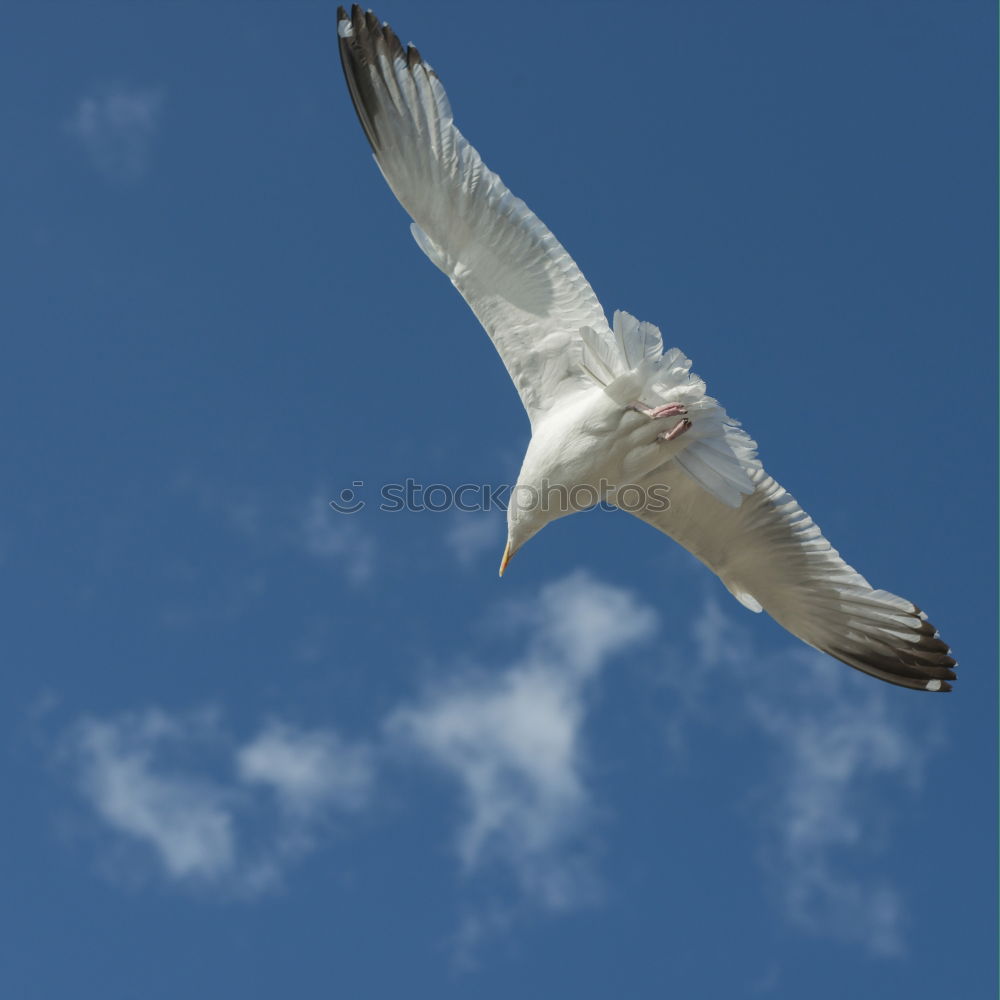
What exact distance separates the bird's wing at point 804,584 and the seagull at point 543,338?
207 millimetres

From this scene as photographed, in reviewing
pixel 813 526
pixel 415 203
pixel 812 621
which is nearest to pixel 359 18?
pixel 415 203

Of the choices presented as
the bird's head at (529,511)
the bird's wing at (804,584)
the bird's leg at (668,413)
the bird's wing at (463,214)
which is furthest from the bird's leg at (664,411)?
the bird's wing at (804,584)

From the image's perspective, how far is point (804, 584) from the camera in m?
9.41

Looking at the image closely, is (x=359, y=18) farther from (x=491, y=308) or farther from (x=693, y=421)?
(x=693, y=421)

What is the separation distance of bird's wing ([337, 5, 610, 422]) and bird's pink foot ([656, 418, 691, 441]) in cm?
76

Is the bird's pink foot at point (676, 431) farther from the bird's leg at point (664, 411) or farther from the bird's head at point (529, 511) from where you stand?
the bird's head at point (529, 511)

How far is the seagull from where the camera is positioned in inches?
326

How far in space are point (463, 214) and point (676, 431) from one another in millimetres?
1983

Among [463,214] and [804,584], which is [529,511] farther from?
[804,584]

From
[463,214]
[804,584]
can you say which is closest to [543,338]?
[463,214]

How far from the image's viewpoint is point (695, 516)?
361 inches

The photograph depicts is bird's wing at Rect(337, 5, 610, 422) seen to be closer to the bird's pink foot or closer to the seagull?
the seagull

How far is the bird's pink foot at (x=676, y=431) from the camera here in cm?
826

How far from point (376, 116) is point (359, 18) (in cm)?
73
